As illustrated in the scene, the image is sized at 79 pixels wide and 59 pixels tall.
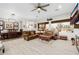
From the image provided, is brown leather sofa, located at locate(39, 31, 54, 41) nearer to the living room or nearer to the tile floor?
the living room

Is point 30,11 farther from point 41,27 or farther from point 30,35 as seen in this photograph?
point 30,35

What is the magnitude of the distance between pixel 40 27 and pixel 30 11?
0.52 m

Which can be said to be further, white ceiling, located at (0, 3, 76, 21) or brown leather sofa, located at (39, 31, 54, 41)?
brown leather sofa, located at (39, 31, 54, 41)

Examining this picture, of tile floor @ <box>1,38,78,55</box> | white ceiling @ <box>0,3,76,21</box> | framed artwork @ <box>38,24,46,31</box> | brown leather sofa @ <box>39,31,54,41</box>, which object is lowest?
tile floor @ <box>1,38,78,55</box>

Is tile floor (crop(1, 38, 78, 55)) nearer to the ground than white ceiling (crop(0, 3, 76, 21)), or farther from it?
nearer to the ground

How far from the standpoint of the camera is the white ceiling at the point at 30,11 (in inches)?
61.8

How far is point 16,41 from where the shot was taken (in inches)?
74.4

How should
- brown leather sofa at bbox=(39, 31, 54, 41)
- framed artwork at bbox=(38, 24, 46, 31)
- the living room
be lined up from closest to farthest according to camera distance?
the living room, framed artwork at bbox=(38, 24, 46, 31), brown leather sofa at bbox=(39, 31, 54, 41)

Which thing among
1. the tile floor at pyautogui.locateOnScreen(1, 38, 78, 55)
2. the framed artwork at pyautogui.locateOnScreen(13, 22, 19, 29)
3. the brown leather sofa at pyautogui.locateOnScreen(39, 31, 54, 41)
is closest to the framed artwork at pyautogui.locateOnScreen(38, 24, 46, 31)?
the brown leather sofa at pyautogui.locateOnScreen(39, 31, 54, 41)

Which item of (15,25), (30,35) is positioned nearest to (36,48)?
(30,35)

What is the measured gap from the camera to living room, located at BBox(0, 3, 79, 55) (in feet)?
5.00

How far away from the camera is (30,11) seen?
1.76m

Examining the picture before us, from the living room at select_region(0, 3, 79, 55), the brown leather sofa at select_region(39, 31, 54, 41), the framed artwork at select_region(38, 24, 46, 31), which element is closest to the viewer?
the living room at select_region(0, 3, 79, 55)

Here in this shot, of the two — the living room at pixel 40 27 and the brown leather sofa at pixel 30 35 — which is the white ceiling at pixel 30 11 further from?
the brown leather sofa at pixel 30 35
